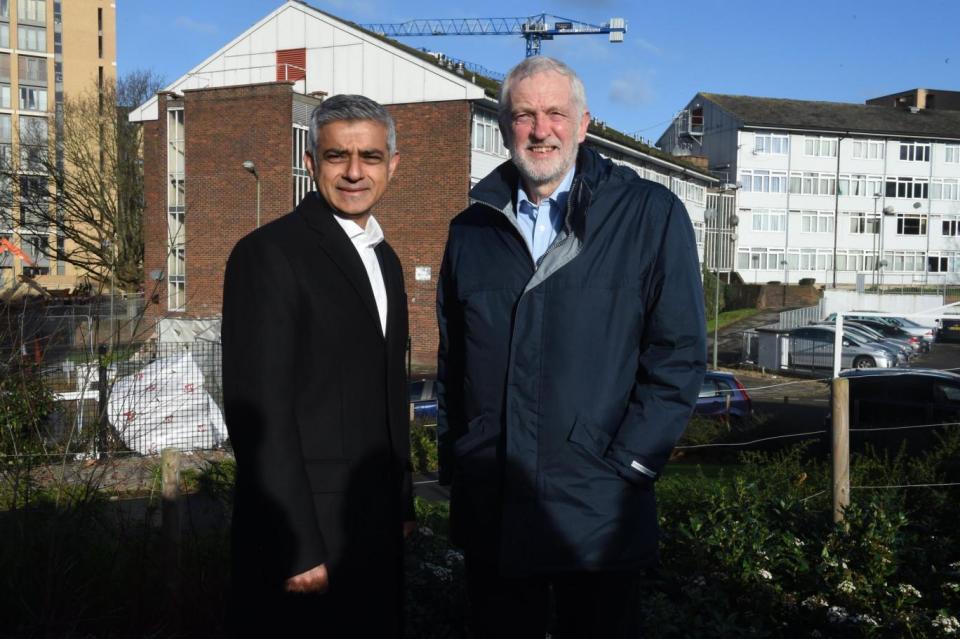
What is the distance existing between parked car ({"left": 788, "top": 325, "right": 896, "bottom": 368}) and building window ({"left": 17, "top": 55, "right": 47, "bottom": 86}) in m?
70.5

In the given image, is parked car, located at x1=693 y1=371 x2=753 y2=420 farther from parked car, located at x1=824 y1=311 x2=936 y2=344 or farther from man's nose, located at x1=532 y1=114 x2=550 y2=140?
parked car, located at x1=824 y1=311 x2=936 y2=344

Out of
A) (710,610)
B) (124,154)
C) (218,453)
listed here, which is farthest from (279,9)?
(710,610)

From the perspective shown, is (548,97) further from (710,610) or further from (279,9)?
(279,9)

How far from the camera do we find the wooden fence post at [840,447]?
525 cm

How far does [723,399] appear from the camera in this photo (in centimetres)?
1816

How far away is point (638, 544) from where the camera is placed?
281 centimetres

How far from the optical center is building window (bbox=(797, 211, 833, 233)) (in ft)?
218

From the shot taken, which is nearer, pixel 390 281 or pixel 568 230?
pixel 568 230

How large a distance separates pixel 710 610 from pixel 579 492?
6.01 feet

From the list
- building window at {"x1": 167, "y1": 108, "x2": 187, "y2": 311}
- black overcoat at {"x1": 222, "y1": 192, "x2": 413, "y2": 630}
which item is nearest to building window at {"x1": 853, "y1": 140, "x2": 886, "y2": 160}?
building window at {"x1": 167, "y1": 108, "x2": 187, "y2": 311}

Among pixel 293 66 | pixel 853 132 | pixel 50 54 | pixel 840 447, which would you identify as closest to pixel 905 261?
pixel 853 132

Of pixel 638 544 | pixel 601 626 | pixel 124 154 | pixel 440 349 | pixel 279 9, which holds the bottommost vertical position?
pixel 601 626

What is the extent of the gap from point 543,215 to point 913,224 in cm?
7391

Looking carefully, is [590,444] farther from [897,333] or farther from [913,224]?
[913,224]
